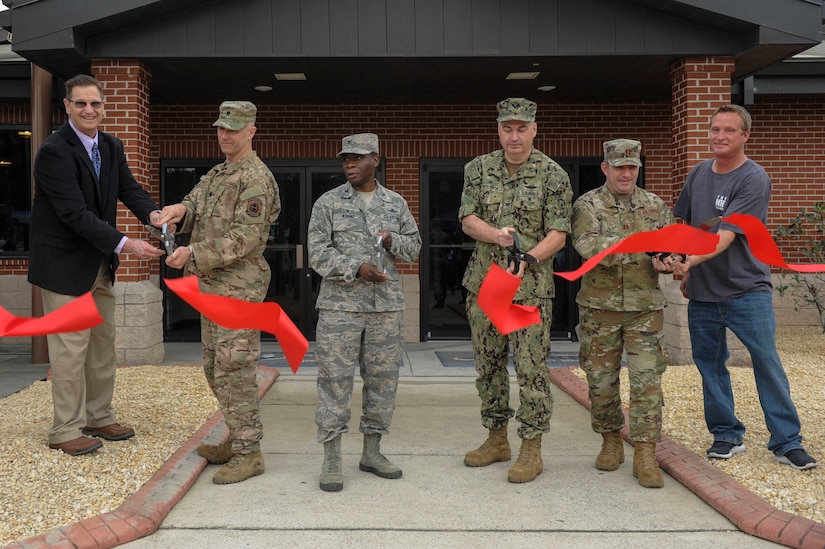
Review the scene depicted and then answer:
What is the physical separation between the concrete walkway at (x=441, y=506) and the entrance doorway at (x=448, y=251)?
493 centimetres

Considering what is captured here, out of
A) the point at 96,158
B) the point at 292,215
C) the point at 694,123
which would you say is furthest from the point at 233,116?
the point at 292,215

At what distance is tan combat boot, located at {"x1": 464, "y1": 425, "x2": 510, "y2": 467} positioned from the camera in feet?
14.9

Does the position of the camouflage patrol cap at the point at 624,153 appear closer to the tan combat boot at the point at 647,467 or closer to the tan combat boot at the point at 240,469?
the tan combat boot at the point at 647,467

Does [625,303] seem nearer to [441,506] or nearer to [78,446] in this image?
[441,506]

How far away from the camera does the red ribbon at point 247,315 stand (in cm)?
379

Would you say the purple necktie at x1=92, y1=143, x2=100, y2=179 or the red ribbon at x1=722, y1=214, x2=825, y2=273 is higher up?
the purple necktie at x1=92, y1=143, x2=100, y2=179

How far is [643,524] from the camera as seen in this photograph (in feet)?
11.9

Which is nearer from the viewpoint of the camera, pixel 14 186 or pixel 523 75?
pixel 523 75

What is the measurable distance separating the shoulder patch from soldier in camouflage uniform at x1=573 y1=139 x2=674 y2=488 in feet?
5.79

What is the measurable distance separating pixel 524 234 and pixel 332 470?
5.49 feet

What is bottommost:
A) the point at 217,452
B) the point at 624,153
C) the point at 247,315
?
the point at 217,452

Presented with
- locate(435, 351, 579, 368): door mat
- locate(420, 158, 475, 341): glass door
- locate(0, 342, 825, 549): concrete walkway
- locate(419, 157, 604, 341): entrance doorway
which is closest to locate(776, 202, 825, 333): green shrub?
locate(419, 157, 604, 341): entrance doorway

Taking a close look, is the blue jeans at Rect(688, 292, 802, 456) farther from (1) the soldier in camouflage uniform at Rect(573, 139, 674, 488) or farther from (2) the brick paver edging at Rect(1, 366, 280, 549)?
(2) the brick paver edging at Rect(1, 366, 280, 549)

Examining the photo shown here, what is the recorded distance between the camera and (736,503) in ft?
12.2
